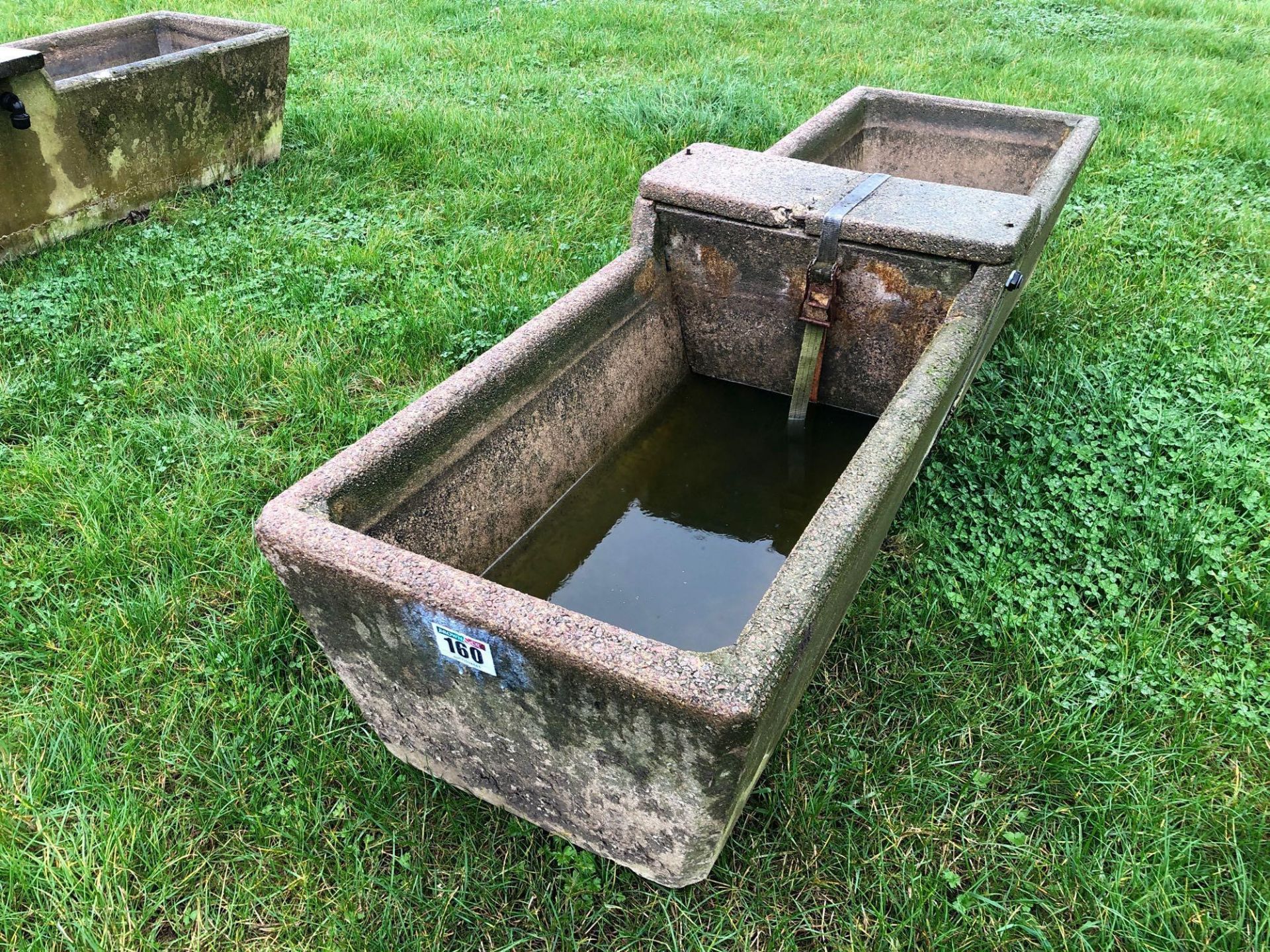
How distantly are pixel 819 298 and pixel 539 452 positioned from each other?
112 centimetres

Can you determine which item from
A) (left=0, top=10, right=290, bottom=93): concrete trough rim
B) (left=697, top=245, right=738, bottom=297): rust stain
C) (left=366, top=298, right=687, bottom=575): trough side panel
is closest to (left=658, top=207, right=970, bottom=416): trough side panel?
(left=697, top=245, right=738, bottom=297): rust stain

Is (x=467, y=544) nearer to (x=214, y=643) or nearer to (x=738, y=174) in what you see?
(x=214, y=643)

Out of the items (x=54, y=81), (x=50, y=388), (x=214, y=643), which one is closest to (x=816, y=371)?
(x=214, y=643)

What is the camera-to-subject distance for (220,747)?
2.21 m

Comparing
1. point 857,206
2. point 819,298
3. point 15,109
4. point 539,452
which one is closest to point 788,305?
point 819,298

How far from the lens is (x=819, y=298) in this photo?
302 cm

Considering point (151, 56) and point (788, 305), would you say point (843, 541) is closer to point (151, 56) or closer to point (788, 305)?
point (788, 305)

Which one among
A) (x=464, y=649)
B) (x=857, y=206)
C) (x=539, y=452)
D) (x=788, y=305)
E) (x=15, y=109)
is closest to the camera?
(x=464, y=649)

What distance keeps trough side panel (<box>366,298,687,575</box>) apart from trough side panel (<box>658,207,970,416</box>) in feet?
0.57

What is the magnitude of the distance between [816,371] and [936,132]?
1930mm

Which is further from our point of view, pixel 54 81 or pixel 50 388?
pixel 54 81

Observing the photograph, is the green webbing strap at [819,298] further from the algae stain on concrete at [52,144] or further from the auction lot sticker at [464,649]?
the algae stain on concrete at [52,144]

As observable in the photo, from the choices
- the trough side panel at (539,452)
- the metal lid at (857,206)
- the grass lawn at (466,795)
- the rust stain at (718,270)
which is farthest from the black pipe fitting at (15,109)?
the rust stain at (718,270)

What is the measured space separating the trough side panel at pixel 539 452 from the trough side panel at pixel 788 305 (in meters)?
0.17
